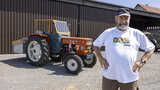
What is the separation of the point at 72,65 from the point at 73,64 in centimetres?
6

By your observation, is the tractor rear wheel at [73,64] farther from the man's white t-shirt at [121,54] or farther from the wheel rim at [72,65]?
the man's white t-shirt at [121,54]

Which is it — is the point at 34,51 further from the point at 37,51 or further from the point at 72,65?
the point at 72,65

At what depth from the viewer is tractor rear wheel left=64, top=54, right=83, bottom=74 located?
11.8 meters

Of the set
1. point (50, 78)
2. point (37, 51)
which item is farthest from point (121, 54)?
point (37, 51)

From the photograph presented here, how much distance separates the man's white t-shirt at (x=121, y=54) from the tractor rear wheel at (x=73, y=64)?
6.86 metres

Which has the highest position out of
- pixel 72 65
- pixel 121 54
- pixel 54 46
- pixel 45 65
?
pixel 121 54

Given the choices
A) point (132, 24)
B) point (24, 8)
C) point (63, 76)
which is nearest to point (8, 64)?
point (63, 76)

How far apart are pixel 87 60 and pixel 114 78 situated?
8.68 metres

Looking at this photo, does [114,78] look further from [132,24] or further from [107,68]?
[132,24]

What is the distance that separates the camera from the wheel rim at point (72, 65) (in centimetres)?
1187

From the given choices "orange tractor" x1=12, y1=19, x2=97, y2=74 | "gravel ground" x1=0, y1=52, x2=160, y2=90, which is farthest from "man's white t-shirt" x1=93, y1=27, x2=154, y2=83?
"orange tractor" x1=12, y1=19, x2=97, y2=74

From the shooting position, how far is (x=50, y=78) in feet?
35.4

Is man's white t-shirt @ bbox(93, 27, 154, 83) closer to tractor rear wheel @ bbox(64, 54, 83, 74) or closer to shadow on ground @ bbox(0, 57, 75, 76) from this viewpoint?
tractor rear wheel @ bbox(64, 54, 83, 74)

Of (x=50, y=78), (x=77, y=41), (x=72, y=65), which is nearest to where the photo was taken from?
(x=50, y=78)
